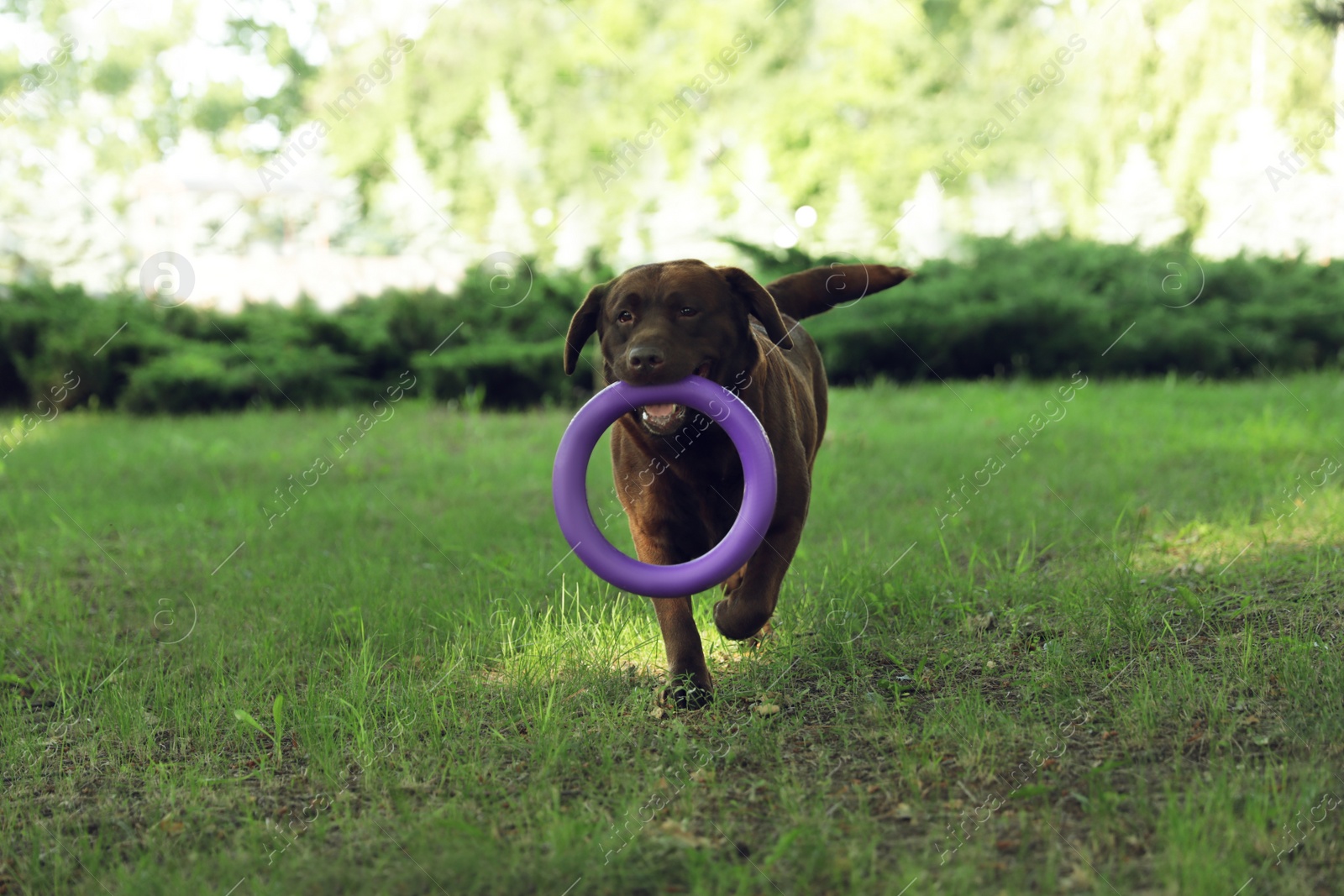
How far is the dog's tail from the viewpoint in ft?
15.1

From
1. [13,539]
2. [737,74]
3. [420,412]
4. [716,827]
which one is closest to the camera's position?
[716,827]

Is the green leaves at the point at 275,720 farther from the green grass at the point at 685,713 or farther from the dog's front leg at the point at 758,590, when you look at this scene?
the dog's front leg at the point at 758,590

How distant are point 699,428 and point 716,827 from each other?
1.40 meters

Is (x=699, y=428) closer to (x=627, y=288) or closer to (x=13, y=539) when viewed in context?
(x=627, y=288)

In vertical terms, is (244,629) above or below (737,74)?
below

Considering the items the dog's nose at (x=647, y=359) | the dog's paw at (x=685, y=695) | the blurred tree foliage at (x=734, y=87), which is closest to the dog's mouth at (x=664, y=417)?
the dog's nose at (x=647, y=359)

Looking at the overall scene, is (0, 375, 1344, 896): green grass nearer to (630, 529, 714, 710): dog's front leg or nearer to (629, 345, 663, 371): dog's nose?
(630, 529, 714, 710): dog's front leg

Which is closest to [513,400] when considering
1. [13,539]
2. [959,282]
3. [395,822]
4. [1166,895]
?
[959,282]

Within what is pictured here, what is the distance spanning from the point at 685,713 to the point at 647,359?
3.81 ft

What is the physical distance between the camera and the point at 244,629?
15.4 ft

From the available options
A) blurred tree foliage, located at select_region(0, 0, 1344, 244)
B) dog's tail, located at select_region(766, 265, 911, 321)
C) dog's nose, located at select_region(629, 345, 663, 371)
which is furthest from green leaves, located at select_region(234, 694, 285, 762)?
blurred tree foliage, located at select_region(0, 0, 1344, 244)

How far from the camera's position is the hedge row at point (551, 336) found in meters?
11.6

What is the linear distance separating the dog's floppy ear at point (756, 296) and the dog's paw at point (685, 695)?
1248mm

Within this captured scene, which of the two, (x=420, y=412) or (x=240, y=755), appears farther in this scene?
(x=420, y=412)
